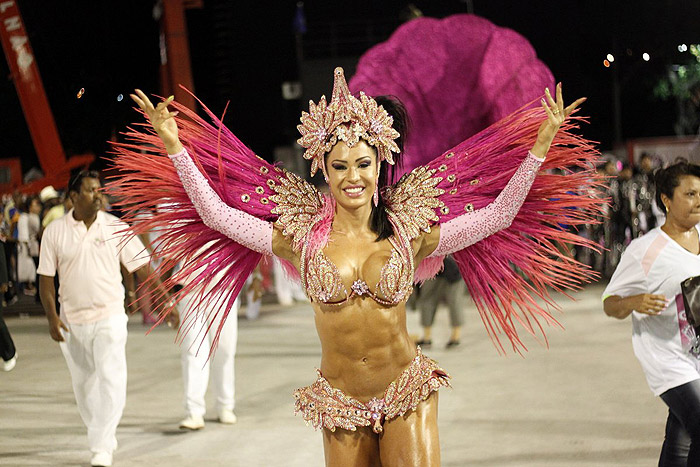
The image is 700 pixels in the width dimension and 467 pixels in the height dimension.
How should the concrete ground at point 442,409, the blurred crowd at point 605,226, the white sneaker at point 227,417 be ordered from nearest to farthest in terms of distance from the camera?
the concrete ground at point 442,409, the white sneaker at point 227,417, the blurred crowd at point 605,226

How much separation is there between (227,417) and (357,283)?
3636 mm

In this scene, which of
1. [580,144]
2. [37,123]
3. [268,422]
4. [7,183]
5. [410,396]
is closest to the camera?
[410,396]

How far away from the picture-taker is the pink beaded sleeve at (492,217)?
3471 millimetres

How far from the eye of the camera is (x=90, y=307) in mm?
5727

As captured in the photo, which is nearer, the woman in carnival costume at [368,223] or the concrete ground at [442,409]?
the woman in carnival costume at [368,223]

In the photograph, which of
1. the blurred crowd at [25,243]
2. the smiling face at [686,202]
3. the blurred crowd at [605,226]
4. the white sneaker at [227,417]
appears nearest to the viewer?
the smiling face at [686,202]

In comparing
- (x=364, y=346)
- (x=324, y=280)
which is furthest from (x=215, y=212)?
(x=364, y=346)

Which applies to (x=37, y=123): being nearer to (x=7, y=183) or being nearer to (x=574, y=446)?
(x=7, y=183)

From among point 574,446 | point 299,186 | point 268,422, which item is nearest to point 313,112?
point 299,186

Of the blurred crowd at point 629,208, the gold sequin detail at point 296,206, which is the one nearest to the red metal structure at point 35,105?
the blurred crowd at point 629,208

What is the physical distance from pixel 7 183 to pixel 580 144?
80.9 ft

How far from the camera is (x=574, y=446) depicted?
568 cm

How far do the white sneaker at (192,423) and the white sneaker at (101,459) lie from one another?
87 cm

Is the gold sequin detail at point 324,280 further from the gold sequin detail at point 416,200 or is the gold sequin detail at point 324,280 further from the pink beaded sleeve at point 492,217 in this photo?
the pink beaded sleeve at point 492,217
